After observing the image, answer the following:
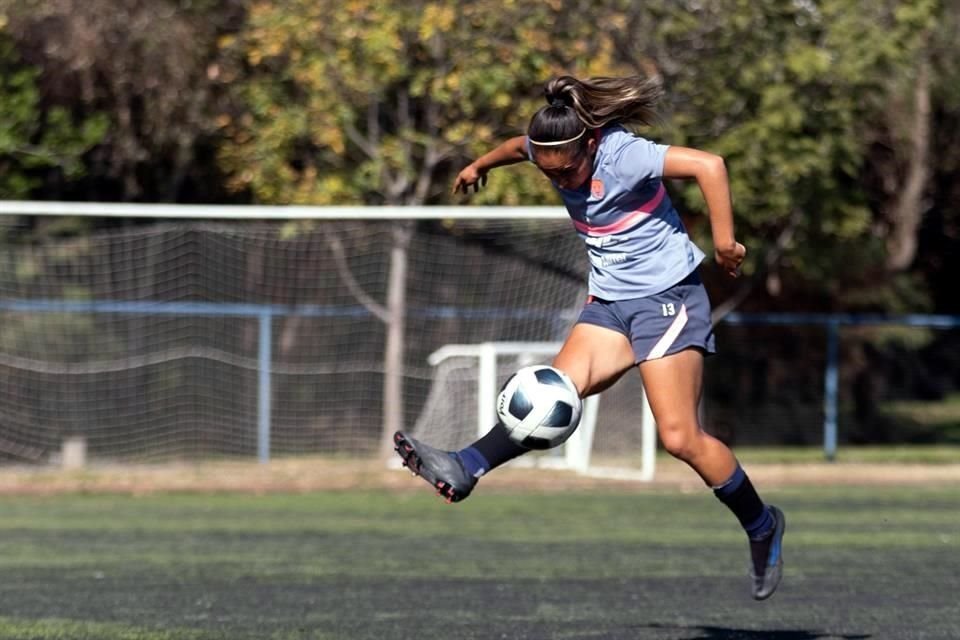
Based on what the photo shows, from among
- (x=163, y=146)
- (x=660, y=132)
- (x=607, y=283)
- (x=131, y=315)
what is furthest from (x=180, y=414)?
(x=607, y=283)

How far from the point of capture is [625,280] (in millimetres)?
6832

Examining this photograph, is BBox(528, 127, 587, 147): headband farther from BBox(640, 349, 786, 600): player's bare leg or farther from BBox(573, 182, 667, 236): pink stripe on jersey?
BBox(640, 349, 786, 600): player's bare leg

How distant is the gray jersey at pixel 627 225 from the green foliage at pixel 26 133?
1484 cm

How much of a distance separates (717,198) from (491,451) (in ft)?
4.53

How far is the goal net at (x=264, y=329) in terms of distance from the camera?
62.3 feet

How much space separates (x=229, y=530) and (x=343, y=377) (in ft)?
Result: 24.2

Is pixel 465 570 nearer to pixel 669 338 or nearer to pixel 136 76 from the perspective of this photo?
pixel 669 338

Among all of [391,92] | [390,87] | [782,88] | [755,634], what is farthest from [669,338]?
[782,88]

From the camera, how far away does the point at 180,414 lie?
779 inches

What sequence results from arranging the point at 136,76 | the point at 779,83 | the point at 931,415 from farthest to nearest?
the point at 931,415 → the point at 136,76 → the point at 779,83

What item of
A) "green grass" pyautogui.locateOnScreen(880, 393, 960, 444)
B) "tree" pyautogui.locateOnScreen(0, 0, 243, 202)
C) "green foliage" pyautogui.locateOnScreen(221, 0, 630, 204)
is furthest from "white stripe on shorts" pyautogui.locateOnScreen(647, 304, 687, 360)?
"green grass" pyautogui.locateOnScreen(880, 393, 960, 444)

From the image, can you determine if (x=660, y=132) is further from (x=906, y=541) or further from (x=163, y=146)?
(x=906, y=541)

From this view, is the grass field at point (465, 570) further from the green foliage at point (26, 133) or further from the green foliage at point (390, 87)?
the green foliage at point (26, 133)

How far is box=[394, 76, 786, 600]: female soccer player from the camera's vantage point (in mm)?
6598
